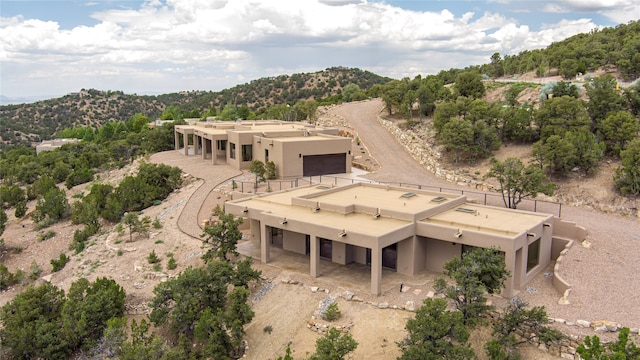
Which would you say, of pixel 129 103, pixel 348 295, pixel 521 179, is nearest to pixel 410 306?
pixel 348 295

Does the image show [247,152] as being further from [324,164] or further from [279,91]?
[279,91]

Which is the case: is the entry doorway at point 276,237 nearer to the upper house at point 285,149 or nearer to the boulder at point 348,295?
the boulder at point 348,295

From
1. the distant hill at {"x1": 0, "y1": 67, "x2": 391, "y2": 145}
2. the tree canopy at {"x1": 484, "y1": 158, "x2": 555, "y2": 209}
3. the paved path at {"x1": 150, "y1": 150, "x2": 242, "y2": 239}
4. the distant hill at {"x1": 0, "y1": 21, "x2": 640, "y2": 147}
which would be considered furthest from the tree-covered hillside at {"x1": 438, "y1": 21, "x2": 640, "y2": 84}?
the distant hill at {"x1": 0, "y1": 67, "x2": 391, "y2": 145}

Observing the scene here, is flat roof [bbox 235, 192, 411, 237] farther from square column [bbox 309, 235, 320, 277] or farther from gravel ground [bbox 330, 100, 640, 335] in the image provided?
gravel ground [bbox 330, 100, 640, 335]

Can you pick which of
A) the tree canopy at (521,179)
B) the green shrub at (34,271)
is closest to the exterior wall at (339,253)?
the tree canopy at (521,179)

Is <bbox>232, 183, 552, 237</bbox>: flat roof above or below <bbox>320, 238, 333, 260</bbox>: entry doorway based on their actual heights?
above

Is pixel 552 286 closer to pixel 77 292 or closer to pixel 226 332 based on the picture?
pixel 226 332
